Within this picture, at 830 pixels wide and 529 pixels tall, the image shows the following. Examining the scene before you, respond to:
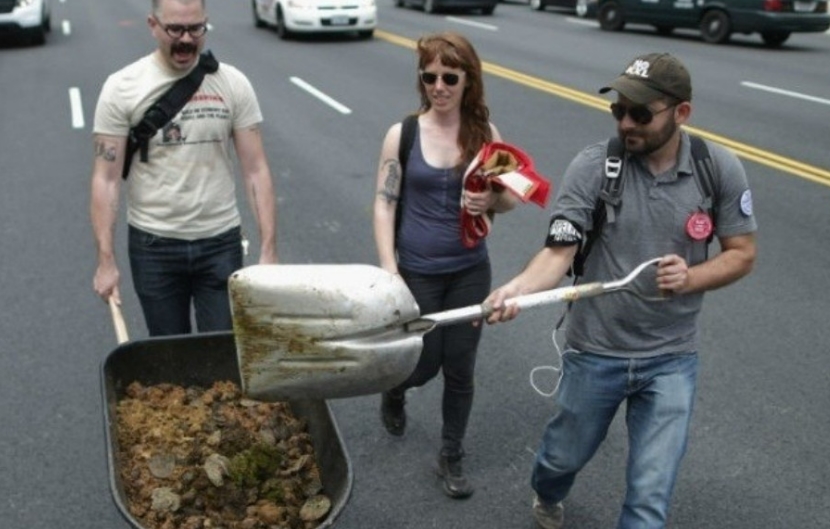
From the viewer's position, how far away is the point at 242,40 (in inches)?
826

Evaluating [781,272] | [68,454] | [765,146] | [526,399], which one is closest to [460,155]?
[526,399]

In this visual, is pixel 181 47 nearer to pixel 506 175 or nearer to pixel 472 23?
pixel 506 175

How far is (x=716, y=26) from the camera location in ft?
66.9

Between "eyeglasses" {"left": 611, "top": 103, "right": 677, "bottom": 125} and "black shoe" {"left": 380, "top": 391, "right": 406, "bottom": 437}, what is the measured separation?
216 centimetres

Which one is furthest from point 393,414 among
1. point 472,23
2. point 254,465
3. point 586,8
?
point 586,8

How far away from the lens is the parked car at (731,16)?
1933cm

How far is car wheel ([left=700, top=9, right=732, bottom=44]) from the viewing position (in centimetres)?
2014

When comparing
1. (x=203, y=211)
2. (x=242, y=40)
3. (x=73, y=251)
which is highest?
(x=203, y=211)

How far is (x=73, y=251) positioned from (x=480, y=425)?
4.18 metres

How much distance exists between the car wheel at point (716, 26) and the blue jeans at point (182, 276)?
17788 millimetres

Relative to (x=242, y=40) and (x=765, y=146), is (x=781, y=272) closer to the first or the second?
(x=765, y=146)

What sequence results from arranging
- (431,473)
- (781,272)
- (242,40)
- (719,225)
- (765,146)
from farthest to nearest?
(242,40)
(765,146)
(781,272)
(431,473)
(719,225)

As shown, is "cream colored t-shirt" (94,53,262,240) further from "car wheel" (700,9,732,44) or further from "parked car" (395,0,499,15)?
"parked car" (395,0,499,15)

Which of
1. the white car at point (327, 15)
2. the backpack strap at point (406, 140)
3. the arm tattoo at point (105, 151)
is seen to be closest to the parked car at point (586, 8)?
the white car at point (327, 15)
